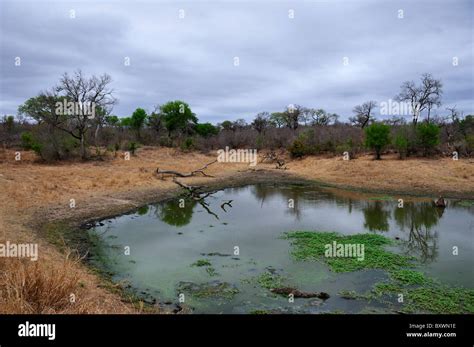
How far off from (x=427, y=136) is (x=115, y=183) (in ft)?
69.2

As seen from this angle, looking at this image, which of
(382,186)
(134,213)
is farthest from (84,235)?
(382,186)

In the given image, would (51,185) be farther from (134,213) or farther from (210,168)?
(210,168)

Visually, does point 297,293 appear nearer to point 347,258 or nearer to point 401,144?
point 347,258

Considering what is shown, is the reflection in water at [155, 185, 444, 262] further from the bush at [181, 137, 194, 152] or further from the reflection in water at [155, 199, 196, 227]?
the bush at [181, 137, 194, 152]

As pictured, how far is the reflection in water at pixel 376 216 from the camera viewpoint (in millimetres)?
12062

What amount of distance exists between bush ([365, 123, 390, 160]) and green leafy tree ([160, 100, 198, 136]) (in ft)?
74.8

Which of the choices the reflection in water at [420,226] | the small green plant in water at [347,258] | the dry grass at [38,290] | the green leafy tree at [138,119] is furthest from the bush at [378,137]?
the green leafy tree at [138,119]

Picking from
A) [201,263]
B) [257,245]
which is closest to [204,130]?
[257,245]

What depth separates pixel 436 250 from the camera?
374 inches

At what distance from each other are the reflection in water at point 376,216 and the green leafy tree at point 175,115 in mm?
29820

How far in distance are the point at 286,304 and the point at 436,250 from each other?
18.1ft

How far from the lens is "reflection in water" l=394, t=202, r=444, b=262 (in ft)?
31.1

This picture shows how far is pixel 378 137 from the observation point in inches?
1001

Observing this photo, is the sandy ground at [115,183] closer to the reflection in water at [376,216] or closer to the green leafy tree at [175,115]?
the reflection in water at [376,216]
